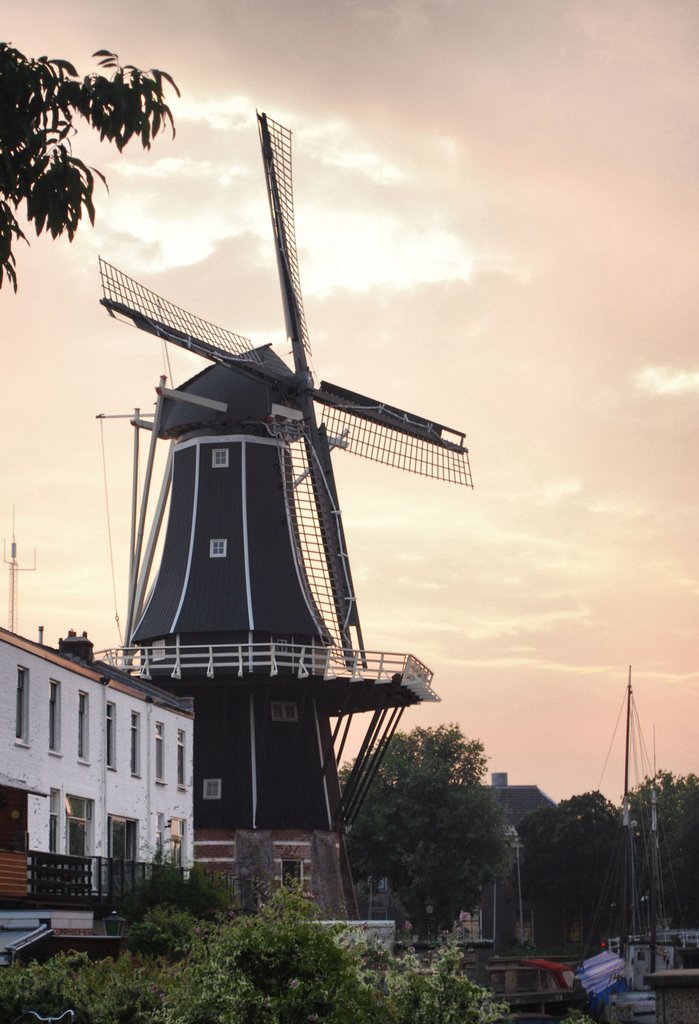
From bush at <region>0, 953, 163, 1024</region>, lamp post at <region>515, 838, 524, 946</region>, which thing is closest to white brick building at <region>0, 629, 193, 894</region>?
bush at <region>0, 953, 163, 1024</region>

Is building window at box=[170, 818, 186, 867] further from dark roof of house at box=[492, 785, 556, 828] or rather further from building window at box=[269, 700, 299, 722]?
dark roof of house at box=[492, 785, 556, 828]

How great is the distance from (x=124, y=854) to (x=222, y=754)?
1258cm

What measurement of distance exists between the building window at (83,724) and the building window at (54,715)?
1.69 metres

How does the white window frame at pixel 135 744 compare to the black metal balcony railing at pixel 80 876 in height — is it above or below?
above

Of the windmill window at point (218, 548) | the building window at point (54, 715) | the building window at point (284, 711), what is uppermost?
the windmill window at point (218, 548)

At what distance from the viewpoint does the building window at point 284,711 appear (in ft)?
197

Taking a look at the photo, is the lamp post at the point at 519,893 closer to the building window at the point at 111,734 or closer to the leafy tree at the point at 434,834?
the leafy tree at the point at 434,834

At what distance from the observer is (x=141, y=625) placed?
6116 cm

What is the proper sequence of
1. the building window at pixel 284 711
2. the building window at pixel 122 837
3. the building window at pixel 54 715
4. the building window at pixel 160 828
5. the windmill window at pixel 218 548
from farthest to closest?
the windmill window at pixel 218 548, the building window at pixel 284 711, the building window at pixel 160 828, the building window at pixel 122 837, the building window at pixel 54 715

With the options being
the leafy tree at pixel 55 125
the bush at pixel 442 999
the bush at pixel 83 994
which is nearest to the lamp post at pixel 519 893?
the bush at pixel 83 994

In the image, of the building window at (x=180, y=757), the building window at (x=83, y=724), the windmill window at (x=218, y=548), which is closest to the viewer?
the building window at (x=83, y=724)

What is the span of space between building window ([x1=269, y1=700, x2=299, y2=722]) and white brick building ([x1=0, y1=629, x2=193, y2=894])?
19.4ft

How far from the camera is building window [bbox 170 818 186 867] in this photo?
5162 cm

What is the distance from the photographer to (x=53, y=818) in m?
42.1
